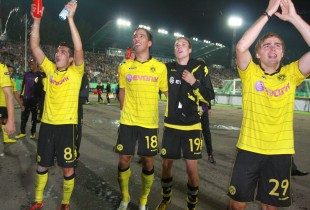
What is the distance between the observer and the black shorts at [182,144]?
379 cm

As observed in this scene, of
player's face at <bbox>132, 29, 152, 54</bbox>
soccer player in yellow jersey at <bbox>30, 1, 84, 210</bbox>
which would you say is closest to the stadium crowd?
soccer player in yellow jersey at <bbox>30, 1, 84, 210</bbox>

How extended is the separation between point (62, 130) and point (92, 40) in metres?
50.3

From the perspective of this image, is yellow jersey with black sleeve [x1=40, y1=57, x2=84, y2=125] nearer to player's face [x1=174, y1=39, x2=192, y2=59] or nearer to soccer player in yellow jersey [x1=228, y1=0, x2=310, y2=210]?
player's face [x1=174, y1=39, x2=192, y2=59]

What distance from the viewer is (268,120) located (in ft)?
9.20

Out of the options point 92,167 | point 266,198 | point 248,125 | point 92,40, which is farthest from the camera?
point 92,40

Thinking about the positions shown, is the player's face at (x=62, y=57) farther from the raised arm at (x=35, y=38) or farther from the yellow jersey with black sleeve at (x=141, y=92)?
the yellow jersey with black sleeve at (x=141, y=92)

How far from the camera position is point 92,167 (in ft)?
18.5

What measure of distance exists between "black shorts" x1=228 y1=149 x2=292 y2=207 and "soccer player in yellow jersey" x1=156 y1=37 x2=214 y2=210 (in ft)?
3.39

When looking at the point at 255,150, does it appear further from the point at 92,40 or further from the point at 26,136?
the point at 92,40

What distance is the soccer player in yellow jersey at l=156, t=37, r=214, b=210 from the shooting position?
3.79 metres

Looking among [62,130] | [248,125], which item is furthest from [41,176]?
[248,125]

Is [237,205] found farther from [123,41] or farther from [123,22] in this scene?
[123,41]

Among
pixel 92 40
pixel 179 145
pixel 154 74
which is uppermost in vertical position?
pixel 92 40

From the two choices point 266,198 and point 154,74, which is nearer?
point 266,198
